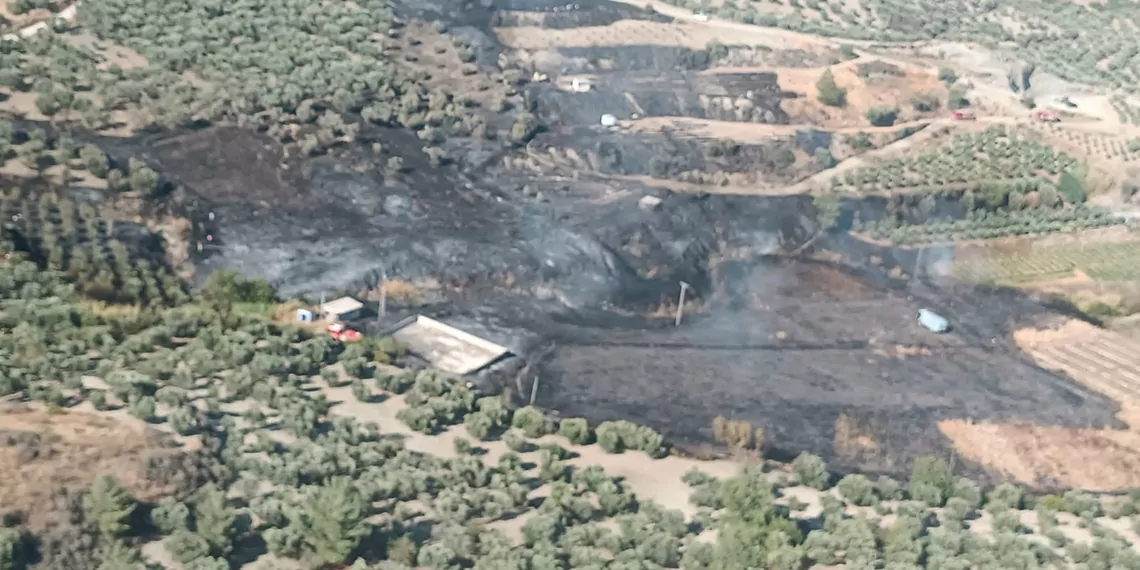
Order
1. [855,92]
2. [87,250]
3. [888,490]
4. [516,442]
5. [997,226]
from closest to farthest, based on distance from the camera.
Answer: [888,490], [516,442], [87,250], [997,226], [855,92]

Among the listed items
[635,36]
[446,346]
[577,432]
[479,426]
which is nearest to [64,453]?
[479,426]

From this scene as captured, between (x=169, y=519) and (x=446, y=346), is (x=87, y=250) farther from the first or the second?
(x=169, y=519)

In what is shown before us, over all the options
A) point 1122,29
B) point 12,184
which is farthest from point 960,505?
point 1122,29

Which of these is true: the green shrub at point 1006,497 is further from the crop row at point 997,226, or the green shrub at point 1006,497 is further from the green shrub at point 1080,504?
the crop row at point 997,226

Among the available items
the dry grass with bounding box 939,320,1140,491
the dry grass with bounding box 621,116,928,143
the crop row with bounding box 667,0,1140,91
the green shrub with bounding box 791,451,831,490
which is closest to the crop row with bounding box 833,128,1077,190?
the dry grass with bounding box 621,116,928,143

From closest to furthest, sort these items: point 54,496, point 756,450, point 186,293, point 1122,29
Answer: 1. point 54,496
2. point 756,450
3. point 186,293
4. point 1122,29

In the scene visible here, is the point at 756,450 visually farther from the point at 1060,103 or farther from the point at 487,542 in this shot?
the point at 1060,103
